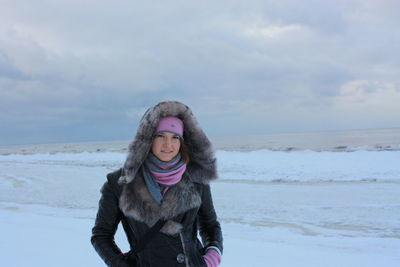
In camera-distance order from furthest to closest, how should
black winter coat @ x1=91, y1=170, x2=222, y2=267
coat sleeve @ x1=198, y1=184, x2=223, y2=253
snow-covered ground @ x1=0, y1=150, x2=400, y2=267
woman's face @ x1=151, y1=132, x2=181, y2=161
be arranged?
1. snow-covered ground @ x1=0, y1=150, x2=400, y2=267
2. coat sleeve @ x1=198, y1=184, x2=223, y2=253
3. woman's face @ x1=151, y1=132, x2=181, y2=161
4. black winter coat @ x1=91, y1=170, x2=222, y2=267

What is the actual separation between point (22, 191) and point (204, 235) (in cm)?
1041

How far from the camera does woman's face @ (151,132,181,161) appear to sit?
162 centimetres

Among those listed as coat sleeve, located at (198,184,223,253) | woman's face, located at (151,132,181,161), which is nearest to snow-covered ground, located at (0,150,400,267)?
coat sleeve, located at (198,184,223,253)

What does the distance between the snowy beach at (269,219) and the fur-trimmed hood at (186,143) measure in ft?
7.74

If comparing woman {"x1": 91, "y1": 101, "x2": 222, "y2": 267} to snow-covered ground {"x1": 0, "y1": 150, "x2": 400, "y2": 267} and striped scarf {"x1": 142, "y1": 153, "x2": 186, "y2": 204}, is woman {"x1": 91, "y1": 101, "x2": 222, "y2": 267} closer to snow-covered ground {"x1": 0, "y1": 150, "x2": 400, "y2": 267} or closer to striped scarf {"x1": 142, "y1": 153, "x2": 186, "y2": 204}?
striped scarf {"x1": 142, "y1": 153, "x2": 186, "y2": 204}

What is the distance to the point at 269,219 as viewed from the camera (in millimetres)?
6426

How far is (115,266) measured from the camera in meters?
1.50

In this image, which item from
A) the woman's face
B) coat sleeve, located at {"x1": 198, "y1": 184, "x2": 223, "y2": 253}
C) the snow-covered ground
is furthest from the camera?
the snow-covered ground

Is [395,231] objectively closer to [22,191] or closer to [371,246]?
[371,246]

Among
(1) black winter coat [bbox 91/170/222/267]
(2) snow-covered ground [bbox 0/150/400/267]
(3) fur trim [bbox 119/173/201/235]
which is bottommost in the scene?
(2) snow-covered ground [bbox 0/150/400/267]

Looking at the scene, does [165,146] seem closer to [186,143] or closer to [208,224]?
[186,143]

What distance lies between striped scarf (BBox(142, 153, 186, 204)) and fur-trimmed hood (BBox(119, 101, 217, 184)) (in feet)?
0.16

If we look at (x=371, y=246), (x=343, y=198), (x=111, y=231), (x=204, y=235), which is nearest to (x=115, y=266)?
(x=111, y=231)

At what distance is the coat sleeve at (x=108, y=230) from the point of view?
151 cm
